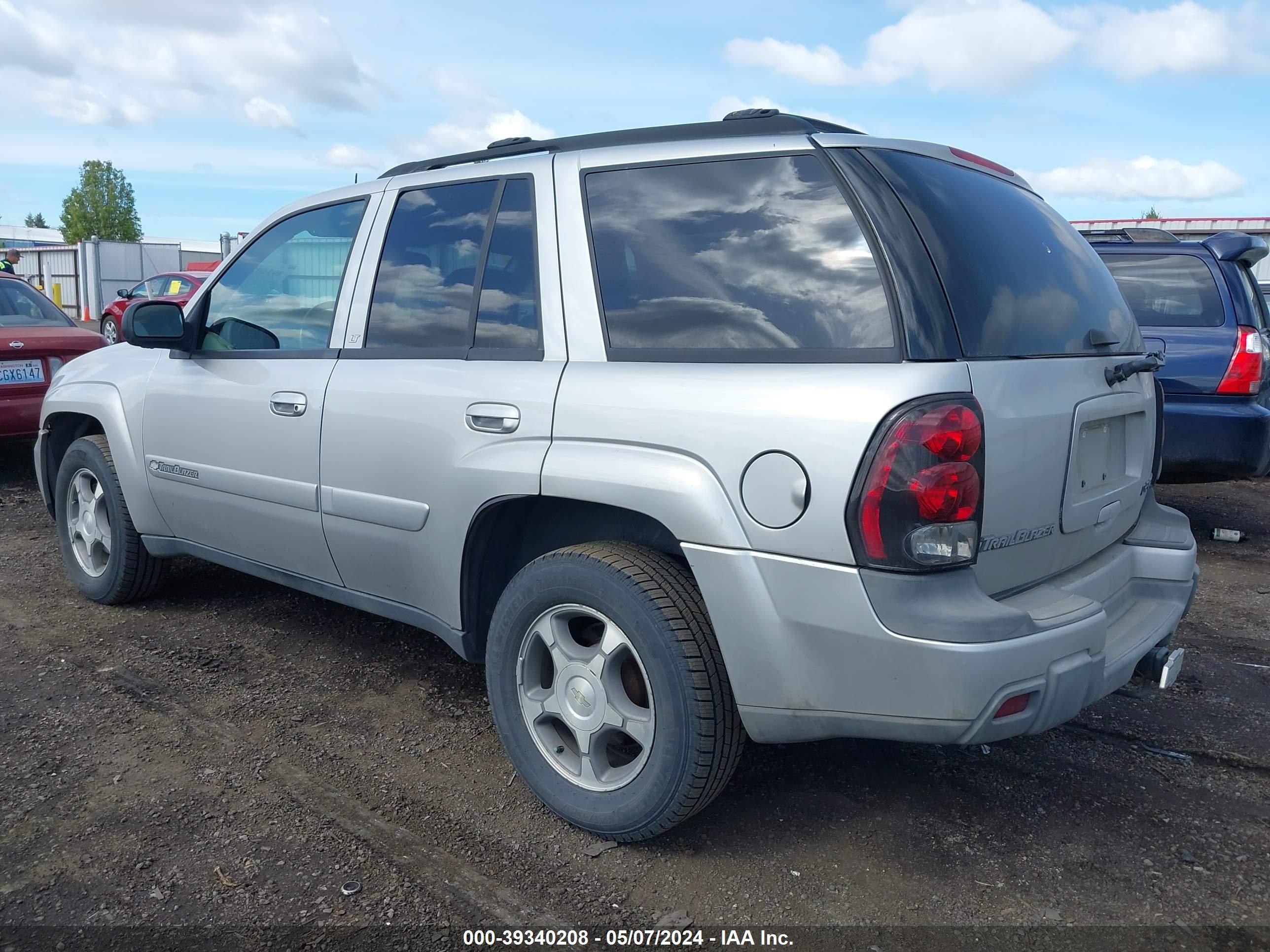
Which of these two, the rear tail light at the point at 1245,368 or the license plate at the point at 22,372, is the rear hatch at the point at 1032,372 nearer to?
the rear tail light at the point at 1245,368

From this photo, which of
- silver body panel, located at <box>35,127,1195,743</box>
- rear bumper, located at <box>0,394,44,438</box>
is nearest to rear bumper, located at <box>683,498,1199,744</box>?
silver body panel, located at <box>35,127,1195,743</box>

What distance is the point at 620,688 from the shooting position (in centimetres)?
264

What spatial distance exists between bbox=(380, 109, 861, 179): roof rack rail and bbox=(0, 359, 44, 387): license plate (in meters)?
5.17

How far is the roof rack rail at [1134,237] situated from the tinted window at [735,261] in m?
4.81

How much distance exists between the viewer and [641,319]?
8.70 ft

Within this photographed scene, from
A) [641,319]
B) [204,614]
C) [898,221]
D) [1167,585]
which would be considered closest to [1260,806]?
[1167,585]

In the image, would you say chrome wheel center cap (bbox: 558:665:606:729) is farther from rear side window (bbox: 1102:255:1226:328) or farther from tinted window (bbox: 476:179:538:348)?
rear side window (bbox: 1102:255:1226:328)

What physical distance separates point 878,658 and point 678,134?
1512mm

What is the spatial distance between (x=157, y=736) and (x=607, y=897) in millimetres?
1711

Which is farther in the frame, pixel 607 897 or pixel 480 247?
pixel 480 247

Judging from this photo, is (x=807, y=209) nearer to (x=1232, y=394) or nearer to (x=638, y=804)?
(x=638, y=804)

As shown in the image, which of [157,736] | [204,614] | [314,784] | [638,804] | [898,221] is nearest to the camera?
[898,221]

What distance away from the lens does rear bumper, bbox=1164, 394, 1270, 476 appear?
571 cm

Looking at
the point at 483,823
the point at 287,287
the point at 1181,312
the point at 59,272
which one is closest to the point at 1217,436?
the point at 1181,312
